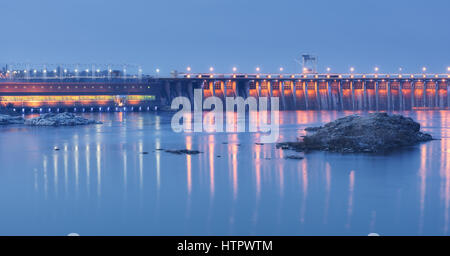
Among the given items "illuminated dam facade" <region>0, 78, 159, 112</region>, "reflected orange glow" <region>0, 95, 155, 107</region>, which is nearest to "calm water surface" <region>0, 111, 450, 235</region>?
"illuminated dam facade" <region>0, 78, 159, 112</region>

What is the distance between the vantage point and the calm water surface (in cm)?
1334

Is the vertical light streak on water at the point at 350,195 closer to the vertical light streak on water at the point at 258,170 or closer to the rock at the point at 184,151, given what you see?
the vertical light streak on water at the point at 258,170

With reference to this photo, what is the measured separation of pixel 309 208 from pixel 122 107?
72640 mm

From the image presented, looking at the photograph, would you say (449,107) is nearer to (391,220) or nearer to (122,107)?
(122,107)

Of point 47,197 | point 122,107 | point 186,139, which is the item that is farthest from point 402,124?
point 122,107

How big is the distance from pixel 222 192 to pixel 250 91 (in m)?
76.1

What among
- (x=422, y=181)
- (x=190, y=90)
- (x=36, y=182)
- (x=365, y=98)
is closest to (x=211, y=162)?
(x=36, y=182)

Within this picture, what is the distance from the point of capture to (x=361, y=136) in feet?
91.0

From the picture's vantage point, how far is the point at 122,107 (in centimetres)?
8500

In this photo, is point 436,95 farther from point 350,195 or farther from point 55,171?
point 55,171

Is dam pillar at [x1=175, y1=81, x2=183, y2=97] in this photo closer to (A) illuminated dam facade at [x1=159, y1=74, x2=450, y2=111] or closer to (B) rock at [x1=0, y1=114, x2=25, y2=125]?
(A) illuminated dam facade at [x1=159, y1=74, x2=450, y2=111]

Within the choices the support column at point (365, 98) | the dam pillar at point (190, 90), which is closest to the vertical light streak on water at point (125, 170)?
the dam pillar at point (190, 90)

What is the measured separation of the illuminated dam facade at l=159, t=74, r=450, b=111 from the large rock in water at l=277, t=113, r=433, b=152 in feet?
197

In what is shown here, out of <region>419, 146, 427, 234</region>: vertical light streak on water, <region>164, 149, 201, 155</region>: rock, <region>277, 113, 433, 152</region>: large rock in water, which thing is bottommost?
<region>419, 146, 427, 234</region>: vertical light streak on water
